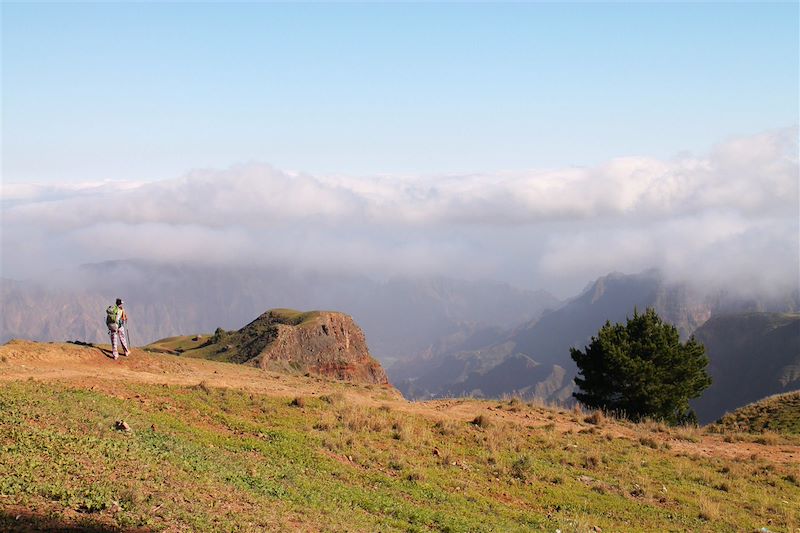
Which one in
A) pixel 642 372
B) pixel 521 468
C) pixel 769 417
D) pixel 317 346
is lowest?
pixel 769 417

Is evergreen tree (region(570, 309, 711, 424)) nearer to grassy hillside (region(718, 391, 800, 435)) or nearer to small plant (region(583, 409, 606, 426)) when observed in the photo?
grassy hillside (region(718, 391, 800, 435))

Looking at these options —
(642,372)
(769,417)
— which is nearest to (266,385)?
(642,372)

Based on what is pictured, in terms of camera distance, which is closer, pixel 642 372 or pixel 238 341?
pixel 642 372

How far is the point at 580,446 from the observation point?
90.1 feet

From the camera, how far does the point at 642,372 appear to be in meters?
44.8

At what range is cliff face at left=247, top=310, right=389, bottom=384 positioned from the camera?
93938 millimetres

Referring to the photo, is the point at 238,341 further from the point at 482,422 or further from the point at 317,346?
the point at 482,422

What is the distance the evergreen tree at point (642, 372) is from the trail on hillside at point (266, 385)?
9970mm

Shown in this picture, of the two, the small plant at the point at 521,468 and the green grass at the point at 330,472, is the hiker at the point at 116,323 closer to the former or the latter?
the green grass at the point at 330,472

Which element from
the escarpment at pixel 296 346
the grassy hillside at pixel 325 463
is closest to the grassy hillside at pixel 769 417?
the grassy hillside at pixel 325 463

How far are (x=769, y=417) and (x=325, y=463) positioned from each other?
33.8 m

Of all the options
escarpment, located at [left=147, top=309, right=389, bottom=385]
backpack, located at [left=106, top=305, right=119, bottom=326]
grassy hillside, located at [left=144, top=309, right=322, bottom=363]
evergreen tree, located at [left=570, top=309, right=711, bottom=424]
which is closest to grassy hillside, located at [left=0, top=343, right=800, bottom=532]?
backpack, located at [left=106, top=305, right=119, bottom=326]

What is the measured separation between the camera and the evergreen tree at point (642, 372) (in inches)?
1766

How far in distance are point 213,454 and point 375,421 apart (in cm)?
884
